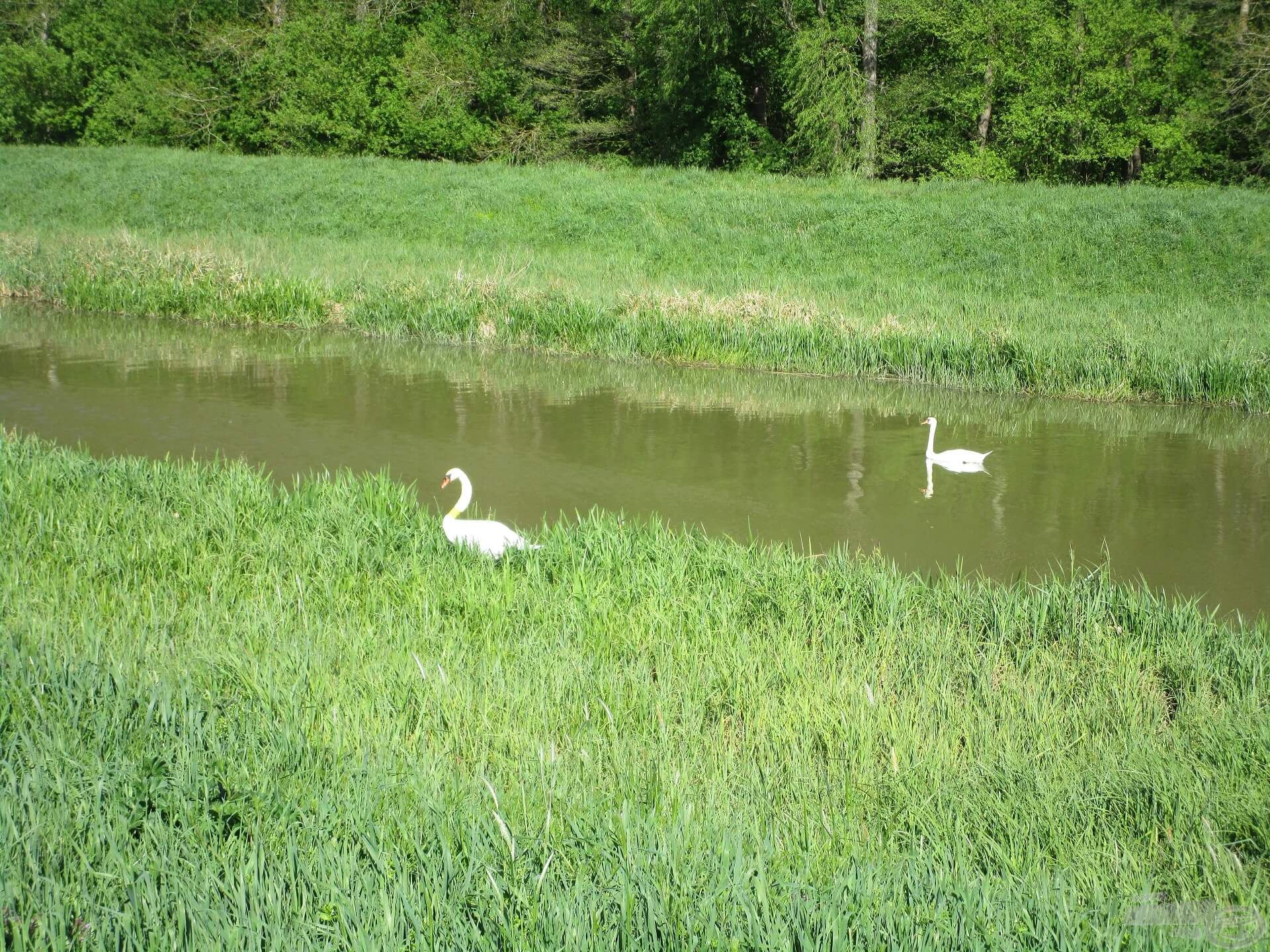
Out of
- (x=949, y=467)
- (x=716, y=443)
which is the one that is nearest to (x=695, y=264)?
(x=716, y=443)

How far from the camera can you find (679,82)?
35688 mm

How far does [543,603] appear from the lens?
609 cm

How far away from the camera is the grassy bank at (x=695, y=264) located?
15.1 metres

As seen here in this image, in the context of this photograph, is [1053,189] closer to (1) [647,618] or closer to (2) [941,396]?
(2) [941,396]

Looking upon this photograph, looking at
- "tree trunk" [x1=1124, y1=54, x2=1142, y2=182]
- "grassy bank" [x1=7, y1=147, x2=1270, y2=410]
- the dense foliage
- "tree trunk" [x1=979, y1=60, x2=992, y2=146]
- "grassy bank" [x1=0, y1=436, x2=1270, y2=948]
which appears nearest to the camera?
"grassy bank" [x1=0, y1=436, x2=1270, y2=948]

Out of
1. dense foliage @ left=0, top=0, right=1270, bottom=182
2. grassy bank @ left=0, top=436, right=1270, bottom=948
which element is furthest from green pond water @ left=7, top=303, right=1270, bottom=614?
dense foliage @ left=0, top=0, right=1270, bottom=182

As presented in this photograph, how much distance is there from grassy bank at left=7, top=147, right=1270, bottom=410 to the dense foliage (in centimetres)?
484

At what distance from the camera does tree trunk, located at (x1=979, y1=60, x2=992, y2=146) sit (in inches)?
1270

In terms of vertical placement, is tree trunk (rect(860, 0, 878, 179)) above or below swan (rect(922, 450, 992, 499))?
above

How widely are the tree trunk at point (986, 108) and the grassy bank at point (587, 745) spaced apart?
93.1ft

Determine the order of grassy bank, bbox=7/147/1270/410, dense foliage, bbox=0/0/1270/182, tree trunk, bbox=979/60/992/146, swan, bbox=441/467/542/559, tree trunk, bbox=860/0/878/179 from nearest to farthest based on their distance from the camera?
swan, bbox=441/467/542/559 → grassy bank, bbox=7/147/1270/410 → dense foliage, bbox=0/0/1270/182 → tree trunk, bbox=860/0/878/179 → tree trunk, bbox=979/60/992/146

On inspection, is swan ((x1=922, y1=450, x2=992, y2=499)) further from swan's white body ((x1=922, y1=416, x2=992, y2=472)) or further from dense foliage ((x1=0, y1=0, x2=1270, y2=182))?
dense foliage ((x1=0, y1=0, x2=1270, y2=182))

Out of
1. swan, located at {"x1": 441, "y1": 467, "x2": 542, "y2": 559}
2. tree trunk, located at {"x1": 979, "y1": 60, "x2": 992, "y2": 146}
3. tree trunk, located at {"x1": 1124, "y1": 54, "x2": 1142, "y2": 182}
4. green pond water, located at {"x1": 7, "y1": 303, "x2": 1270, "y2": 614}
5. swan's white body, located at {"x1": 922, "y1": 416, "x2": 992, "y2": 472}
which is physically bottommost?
green pond water, located at {"x1": 7, "y1": 303, "x2": 1270, "y2": 614}

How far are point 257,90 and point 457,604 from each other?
43.3 metres
